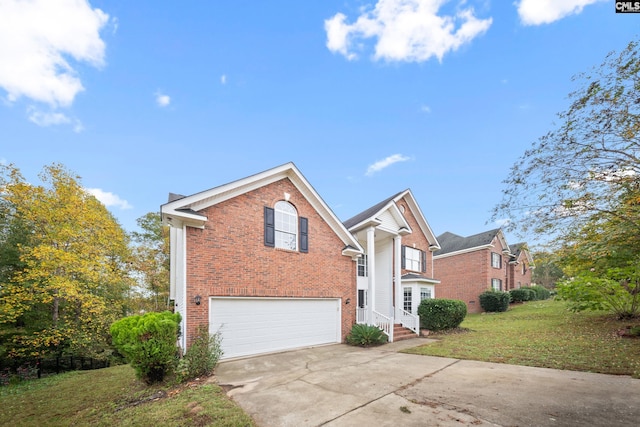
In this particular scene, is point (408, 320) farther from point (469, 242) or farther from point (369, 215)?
point (469, 242)

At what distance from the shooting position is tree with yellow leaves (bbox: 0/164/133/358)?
548 inches

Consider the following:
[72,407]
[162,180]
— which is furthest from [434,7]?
[162,180]

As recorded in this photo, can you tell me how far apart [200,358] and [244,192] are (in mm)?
5217

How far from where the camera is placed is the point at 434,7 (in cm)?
995

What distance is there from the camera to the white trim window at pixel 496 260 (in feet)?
84.5

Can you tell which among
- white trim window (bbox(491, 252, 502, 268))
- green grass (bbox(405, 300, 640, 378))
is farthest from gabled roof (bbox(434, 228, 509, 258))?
green grass (bbox(405, 300, 640, 378))

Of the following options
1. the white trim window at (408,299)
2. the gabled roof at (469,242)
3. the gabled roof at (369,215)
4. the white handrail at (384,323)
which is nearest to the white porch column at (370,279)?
the white handrail at (384,323)

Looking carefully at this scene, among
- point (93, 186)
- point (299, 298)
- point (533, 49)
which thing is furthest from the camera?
point (93, 186)

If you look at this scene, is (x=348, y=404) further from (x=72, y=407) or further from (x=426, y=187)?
(x=426, y=187)

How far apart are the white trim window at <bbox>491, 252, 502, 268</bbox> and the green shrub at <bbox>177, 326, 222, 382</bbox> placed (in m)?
25.2

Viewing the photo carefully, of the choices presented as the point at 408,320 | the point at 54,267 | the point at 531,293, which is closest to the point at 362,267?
the point at 408,320

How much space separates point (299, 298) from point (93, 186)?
48.7 feet

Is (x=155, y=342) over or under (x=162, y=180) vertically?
under

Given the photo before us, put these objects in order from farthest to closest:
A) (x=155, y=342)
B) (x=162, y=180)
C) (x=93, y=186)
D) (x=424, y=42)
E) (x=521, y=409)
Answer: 1. (x=162, y=180)
2. (x=93, y=186)
3. (x=424, y=42)
4. (x=155, y=342)
5. (x=521, y=409)
